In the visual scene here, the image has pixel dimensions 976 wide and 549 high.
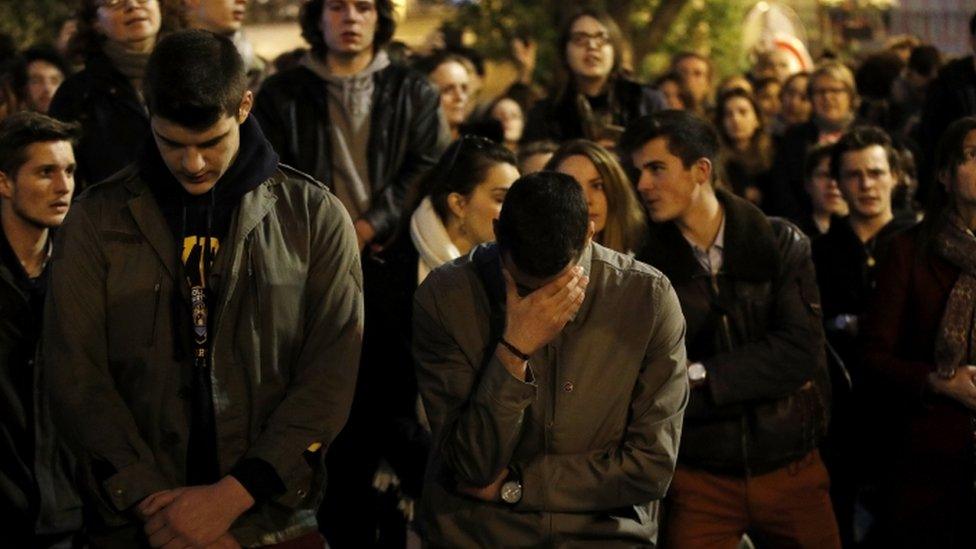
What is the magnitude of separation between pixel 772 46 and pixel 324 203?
1023cm

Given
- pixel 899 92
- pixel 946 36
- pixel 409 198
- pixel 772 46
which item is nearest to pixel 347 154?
pixel 409 198

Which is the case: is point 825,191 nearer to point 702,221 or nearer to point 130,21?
point 702,221

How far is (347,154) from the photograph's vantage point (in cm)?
694

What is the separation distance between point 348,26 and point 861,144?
8.26 feet

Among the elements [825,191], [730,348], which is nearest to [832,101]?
[825,191]

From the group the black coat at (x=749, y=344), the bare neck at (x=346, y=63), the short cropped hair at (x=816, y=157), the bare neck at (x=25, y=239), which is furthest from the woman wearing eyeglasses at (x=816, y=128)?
the bare neck at (x=25, y=239)

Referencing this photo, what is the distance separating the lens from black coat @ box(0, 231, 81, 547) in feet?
19.1

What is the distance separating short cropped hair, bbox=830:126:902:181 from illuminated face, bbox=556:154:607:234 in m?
1.97

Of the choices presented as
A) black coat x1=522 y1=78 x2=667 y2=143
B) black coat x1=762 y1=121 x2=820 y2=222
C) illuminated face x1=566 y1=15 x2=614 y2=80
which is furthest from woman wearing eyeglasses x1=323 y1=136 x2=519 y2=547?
black coat x1=762 y1=121 x2=820 y2=222

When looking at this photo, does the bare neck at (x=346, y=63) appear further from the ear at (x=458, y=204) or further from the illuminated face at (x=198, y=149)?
the illuminated face at (x=198, y=149)

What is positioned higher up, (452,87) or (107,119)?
(107,119)

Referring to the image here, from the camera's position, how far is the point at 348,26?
6957 mm

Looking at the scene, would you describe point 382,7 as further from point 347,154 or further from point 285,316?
point 285,316

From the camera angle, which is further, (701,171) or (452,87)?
(452,87)
